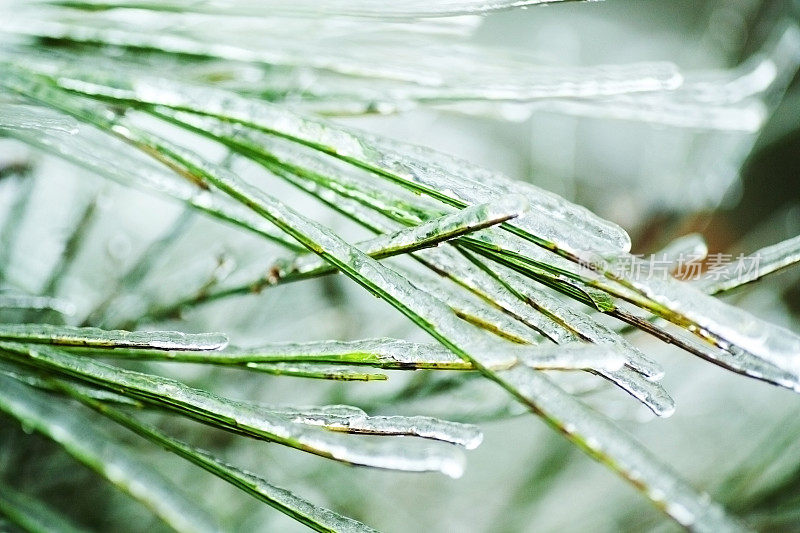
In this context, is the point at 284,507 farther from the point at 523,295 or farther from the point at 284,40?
the point at 284,40

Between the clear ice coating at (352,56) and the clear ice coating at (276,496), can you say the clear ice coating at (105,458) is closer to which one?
the clear ice coating at (276,496)

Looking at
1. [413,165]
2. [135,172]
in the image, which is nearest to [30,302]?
[135,172]

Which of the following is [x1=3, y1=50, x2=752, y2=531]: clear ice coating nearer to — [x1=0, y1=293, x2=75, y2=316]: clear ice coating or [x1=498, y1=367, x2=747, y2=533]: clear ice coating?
[x1=498, y1=367, x2=747, y2=533]: clear ice coating

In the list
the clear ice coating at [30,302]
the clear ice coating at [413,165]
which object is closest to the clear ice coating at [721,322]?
the clear ice coating at [413,165]

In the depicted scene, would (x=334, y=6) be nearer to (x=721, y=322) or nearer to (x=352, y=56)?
(x=352, y=56)

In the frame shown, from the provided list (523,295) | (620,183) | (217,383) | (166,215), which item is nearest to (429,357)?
(523,295)

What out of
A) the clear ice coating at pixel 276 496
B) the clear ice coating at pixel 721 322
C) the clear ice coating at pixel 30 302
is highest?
the clear ice coating at pixel 30 302
